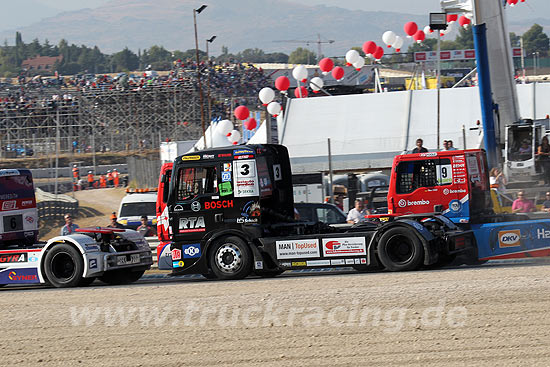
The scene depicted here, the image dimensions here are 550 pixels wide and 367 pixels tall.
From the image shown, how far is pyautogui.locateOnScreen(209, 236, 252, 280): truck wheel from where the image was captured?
43.8ft

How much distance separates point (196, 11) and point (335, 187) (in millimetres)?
11147

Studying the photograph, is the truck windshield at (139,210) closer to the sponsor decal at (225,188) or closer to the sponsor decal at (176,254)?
the sponsor decal at (176,254)

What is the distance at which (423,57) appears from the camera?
87938mm

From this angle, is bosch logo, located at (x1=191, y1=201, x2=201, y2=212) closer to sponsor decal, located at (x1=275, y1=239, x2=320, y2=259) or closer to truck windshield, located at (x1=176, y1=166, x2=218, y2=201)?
truck windshield, located at (x1=176, y1=166, x2=218, y2=201)

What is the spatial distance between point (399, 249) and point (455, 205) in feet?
4.83

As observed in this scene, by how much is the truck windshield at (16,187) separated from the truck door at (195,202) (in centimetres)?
307

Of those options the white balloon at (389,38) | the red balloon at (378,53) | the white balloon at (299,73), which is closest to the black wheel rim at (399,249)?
the white balloon at (299,73)

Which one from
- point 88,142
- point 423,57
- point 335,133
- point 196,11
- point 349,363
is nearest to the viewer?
point 349,363

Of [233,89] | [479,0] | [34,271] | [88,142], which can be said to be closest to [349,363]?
[34,271]

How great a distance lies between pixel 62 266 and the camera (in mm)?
13953

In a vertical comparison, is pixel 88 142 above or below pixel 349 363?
above

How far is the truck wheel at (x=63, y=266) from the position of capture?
44.8 feet

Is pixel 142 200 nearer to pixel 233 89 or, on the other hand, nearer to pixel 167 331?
pixel 167 331

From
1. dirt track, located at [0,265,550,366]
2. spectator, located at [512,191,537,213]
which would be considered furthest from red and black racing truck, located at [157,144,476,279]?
spectator, located at [512,191,537,213]
